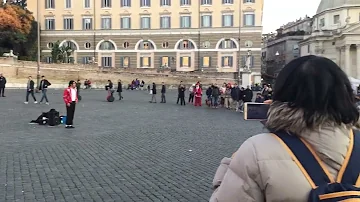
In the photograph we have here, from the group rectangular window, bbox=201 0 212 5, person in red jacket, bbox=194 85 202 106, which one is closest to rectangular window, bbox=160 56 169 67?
rectangular window, bbox=201 0 212 5

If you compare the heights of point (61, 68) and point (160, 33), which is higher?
point (160, 33)

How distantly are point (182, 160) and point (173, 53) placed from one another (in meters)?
55.3

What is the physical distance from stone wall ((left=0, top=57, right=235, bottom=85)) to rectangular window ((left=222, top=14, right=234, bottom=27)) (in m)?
7.18

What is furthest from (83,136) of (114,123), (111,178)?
(111,178)

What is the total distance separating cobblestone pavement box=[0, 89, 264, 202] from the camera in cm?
639

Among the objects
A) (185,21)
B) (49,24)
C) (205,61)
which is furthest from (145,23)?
(49,24)

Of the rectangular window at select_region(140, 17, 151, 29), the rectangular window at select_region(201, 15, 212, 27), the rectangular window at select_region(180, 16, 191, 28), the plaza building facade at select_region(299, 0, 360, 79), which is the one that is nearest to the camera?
the rectangular window at select_region(201, 15, 212, 27)

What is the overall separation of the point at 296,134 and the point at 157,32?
206ft

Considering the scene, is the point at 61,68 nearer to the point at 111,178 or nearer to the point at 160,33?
the point at 160,33

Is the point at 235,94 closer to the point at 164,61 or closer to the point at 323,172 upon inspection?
the point at 323,172

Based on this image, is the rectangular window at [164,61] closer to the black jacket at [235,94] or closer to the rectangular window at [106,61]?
the rectangular window at [106,61]

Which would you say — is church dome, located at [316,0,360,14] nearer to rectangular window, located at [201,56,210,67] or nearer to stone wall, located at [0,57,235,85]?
rectangular window, located at [201,56,210,67]

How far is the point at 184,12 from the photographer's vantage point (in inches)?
2500

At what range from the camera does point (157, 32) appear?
209 ft
